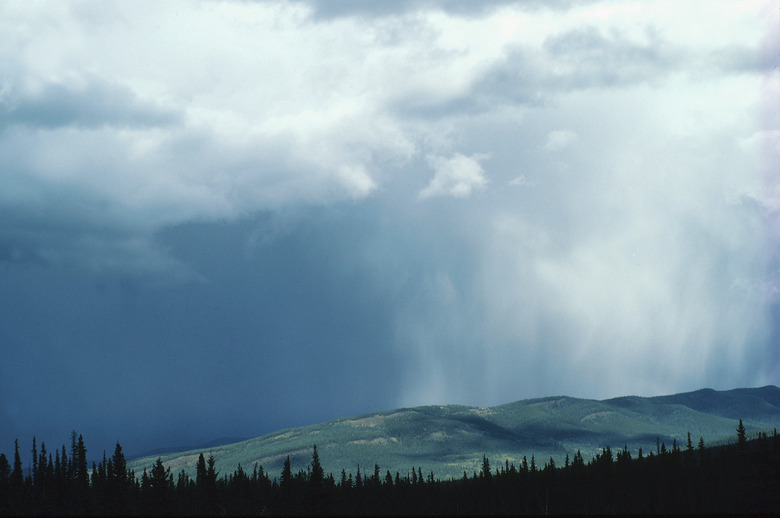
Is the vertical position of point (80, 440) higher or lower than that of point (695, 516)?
higher

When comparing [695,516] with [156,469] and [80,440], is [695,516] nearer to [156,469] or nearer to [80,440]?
[156,469]

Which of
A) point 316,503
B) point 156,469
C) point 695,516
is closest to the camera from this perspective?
point 316,503

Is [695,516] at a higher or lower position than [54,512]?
lower

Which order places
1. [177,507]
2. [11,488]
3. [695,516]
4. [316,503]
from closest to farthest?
[316,503] < [177,507] < [11,488] < [695,516]

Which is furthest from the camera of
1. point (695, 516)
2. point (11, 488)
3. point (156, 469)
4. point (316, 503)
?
point (695, 516)

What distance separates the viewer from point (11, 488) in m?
172

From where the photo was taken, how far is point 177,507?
16012 centimetres

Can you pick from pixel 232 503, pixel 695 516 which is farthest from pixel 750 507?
pixel 232 503

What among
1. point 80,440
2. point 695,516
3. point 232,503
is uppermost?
point 80,440

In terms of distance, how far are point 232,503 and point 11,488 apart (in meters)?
46.4

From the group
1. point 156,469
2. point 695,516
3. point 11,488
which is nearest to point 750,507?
point 695,516

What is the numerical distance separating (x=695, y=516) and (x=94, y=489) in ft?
442

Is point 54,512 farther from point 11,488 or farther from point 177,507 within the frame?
point 177,507

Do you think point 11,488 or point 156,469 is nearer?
point 156,469
